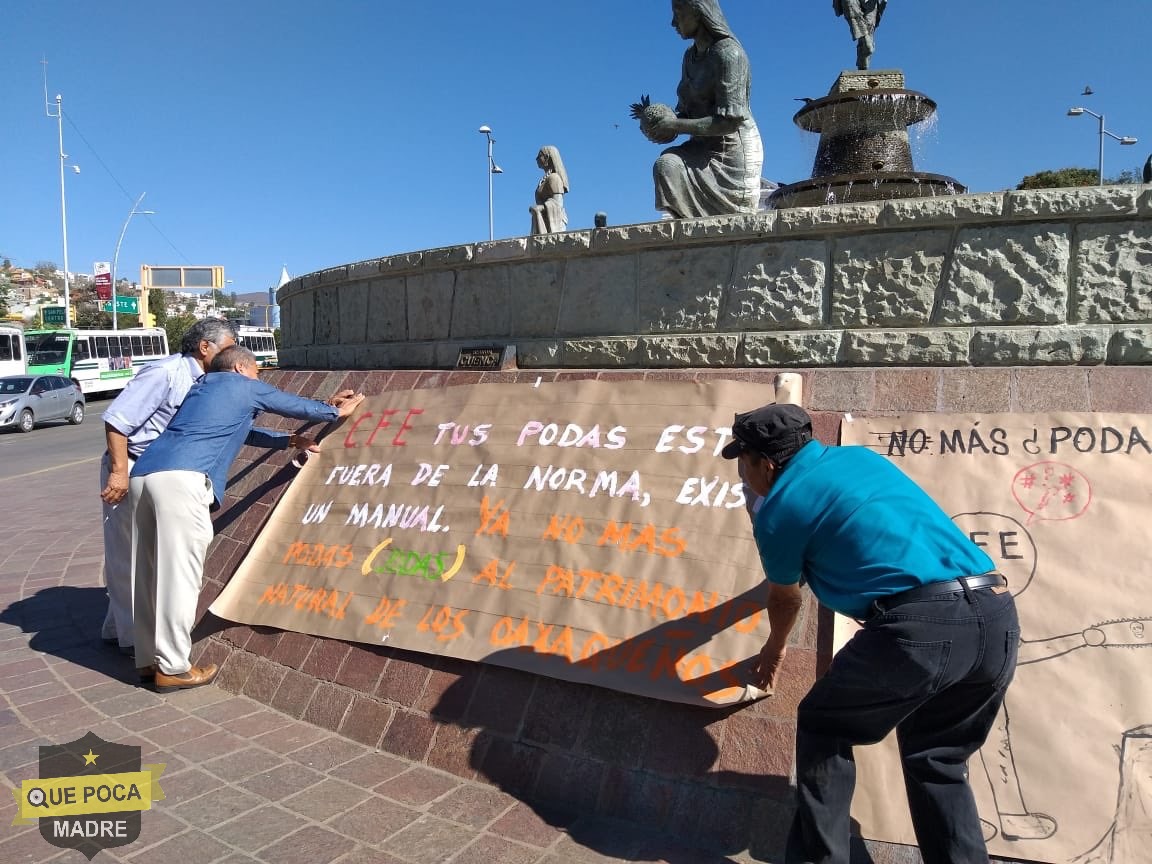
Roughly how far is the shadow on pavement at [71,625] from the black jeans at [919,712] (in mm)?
3538

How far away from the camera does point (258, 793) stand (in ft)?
9.55

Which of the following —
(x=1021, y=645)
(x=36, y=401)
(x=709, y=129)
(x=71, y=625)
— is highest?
(x=709, y=129)

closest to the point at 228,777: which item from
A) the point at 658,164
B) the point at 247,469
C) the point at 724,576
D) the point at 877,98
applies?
the point at 724,576

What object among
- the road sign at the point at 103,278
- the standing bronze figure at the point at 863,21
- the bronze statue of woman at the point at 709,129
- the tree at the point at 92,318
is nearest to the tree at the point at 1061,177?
the standing bronze figure at the point at 863,21

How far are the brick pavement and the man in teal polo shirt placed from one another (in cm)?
63

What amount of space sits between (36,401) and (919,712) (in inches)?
909

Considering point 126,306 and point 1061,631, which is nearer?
point 1061,631

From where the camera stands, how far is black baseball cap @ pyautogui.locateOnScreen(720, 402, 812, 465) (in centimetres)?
215

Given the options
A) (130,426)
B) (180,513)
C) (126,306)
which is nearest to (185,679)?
(180,513)

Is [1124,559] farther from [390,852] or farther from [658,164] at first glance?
[658,164]

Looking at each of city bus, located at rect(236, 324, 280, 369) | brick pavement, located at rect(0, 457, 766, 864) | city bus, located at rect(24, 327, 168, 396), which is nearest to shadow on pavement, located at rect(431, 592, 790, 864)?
brick pavement, located at rect(0, 457, 766, 864)

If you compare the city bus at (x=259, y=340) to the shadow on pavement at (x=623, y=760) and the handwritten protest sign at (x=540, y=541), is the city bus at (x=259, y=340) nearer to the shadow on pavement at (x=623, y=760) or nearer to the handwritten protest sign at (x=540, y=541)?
the handwritten protest sign at (x=540, y=541)

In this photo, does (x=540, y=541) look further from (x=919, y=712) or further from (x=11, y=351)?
(x=11, y=351)

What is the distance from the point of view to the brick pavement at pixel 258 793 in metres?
2.54
